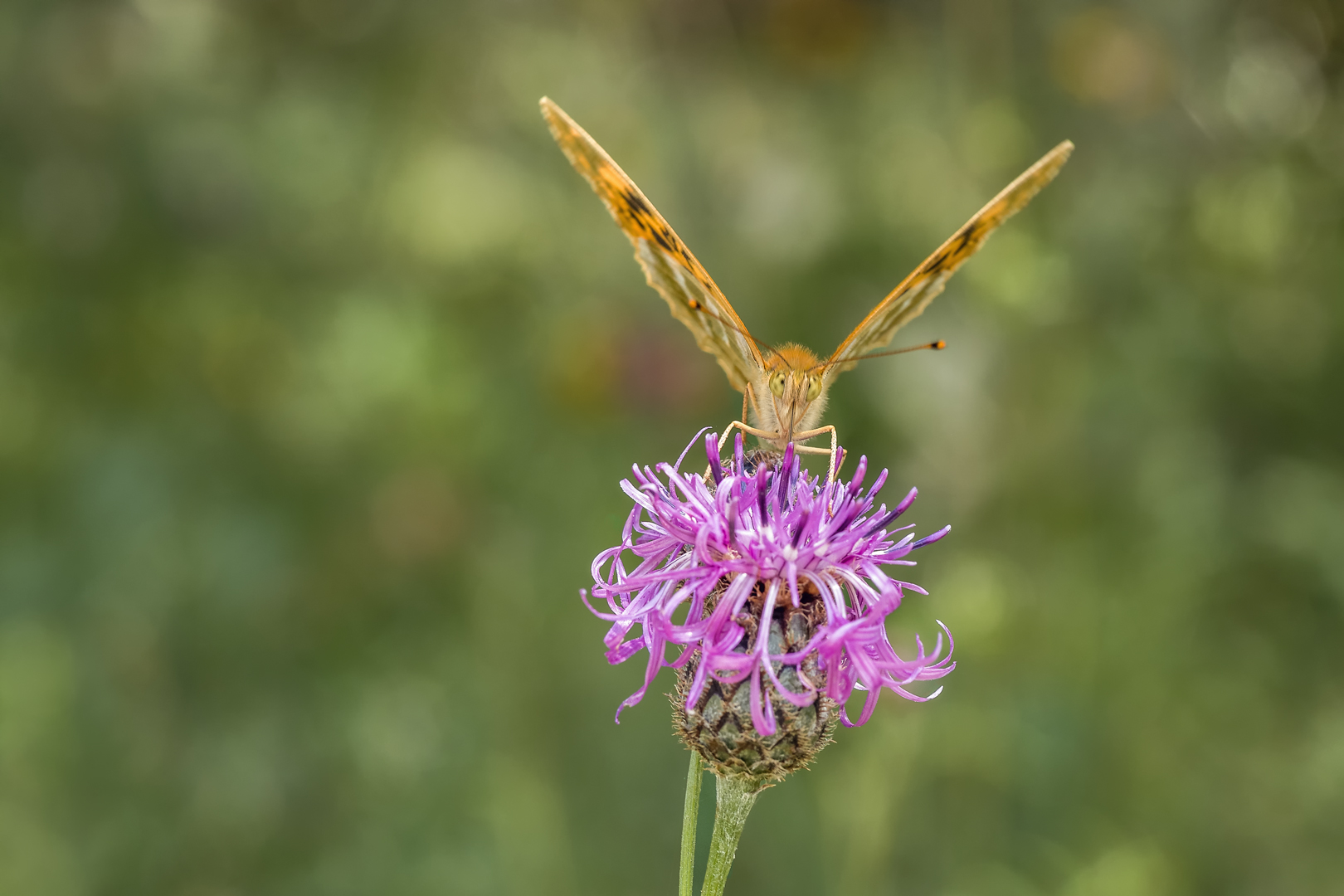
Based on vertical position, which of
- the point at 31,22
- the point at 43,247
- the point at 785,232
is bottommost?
the point at 785,232

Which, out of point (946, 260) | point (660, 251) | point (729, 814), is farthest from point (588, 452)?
point (729, 814)

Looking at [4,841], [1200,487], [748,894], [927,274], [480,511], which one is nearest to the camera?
[927,274]

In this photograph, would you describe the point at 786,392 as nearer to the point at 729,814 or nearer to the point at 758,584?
the point at 758,584

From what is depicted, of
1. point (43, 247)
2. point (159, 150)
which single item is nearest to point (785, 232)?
point (159, 150)

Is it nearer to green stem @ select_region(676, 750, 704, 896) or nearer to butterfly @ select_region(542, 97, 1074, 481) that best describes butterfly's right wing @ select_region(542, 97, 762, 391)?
butterfly @ select_region(542, 97, 1074, 481)

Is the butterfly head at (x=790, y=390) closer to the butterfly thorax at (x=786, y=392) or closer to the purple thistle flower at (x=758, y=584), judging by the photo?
the butterfly thorax at (x=786, y=392)

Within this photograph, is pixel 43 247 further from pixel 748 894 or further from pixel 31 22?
pixel 748 894
